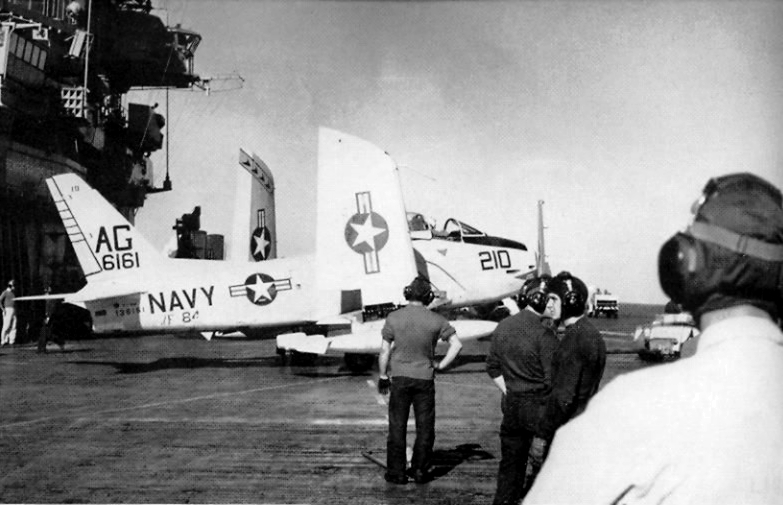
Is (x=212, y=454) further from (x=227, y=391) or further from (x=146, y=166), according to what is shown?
(x=146, y=166)

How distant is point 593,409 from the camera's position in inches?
40.0

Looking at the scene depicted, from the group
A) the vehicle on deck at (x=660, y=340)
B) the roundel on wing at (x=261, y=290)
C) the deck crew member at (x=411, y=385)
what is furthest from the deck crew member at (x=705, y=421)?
the roundel on wing at (x=261, y=290)

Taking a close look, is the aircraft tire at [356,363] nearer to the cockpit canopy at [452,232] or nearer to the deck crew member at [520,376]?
the cockpit canopy at [452,232]

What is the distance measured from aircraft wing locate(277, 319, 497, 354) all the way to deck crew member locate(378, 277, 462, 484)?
593 cm

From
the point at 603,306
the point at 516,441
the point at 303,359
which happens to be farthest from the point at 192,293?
the point at 516,441

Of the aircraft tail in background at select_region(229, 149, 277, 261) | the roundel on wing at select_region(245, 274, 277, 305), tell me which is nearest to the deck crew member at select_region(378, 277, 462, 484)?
the roundel on wing at select_region(245, 274, 277, 305)

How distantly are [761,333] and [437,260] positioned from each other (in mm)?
11962

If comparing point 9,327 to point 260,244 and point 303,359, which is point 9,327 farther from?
point 303,359

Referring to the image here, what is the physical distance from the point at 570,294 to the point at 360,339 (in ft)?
24.8

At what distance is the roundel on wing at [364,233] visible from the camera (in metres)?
10.3

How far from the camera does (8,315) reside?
17031 mm

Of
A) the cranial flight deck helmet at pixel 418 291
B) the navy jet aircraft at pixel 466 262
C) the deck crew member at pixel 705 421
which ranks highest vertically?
the navy jet aircraft at pixel 466 262

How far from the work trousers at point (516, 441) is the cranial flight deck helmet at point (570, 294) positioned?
67 cm

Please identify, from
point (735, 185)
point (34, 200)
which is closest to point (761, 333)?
point (735, 185)
